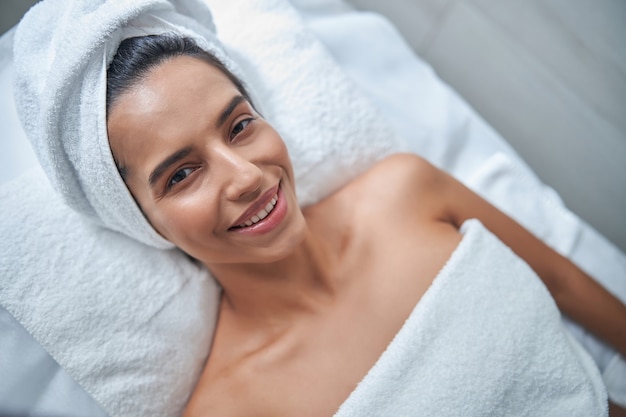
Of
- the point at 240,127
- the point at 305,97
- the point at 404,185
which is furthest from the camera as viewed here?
the point at 305,97

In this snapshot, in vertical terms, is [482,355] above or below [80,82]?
below

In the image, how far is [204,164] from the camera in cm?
85

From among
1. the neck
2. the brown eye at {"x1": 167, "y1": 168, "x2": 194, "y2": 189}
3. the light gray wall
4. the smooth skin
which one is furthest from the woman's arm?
the light gray wall

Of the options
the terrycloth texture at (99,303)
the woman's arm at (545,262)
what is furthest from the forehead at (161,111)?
the woman's arm at (545,262)

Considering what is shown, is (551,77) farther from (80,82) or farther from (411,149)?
(80,82)

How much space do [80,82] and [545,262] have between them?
1032 mm

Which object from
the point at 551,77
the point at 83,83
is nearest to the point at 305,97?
the point at 83,83

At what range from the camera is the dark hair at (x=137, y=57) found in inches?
31.9

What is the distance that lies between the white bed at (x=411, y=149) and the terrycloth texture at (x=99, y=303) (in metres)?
0.01

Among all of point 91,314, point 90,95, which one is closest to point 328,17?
point 90,95

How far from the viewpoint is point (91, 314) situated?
989 mm

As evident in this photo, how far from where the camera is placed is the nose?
0.82 m

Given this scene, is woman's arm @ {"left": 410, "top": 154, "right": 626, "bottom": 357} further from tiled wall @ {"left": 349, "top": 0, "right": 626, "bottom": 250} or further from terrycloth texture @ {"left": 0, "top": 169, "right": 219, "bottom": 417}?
terrycloth texture @ {"left": 0, "top": 169, "right": 219, "bottom": 417}

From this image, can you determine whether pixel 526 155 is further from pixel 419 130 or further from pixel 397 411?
pixel 397 411
